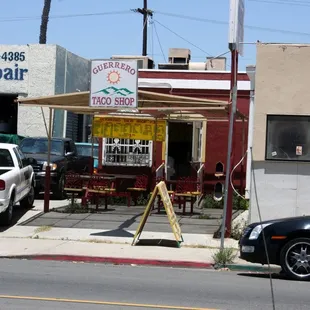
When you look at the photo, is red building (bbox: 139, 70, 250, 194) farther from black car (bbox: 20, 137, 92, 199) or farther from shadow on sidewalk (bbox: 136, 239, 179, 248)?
shadow on sidewalk (bbox: 136, 239, 179, 248)

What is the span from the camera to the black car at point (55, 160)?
20.1m

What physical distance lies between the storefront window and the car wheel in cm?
421

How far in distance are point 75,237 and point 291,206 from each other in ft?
15.6

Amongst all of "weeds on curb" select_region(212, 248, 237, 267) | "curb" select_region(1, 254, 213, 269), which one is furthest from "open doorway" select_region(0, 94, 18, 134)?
"weeds on curb" select_region(212, 248, 237, 267)

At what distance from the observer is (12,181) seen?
15.4 meters

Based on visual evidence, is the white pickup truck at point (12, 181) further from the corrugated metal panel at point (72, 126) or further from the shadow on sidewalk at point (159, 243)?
the corrugated metal panel at point (72, 126)

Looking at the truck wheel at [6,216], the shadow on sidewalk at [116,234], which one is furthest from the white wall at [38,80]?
the shadow on sidewalk at [116,234]

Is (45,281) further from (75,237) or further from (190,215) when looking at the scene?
(190,215)

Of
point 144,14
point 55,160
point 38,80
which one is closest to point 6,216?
point 55,160

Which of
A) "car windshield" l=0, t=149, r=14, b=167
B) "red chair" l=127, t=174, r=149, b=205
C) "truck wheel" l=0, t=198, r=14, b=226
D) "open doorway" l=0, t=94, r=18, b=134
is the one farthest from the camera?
"open doorway" l=0, t=94, r=18, b=134

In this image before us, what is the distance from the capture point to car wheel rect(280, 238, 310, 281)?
10.4m

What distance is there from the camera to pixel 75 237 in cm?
1434

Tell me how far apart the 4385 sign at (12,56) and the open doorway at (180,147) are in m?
9.99

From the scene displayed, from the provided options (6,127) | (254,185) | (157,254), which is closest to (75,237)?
(157,254)
